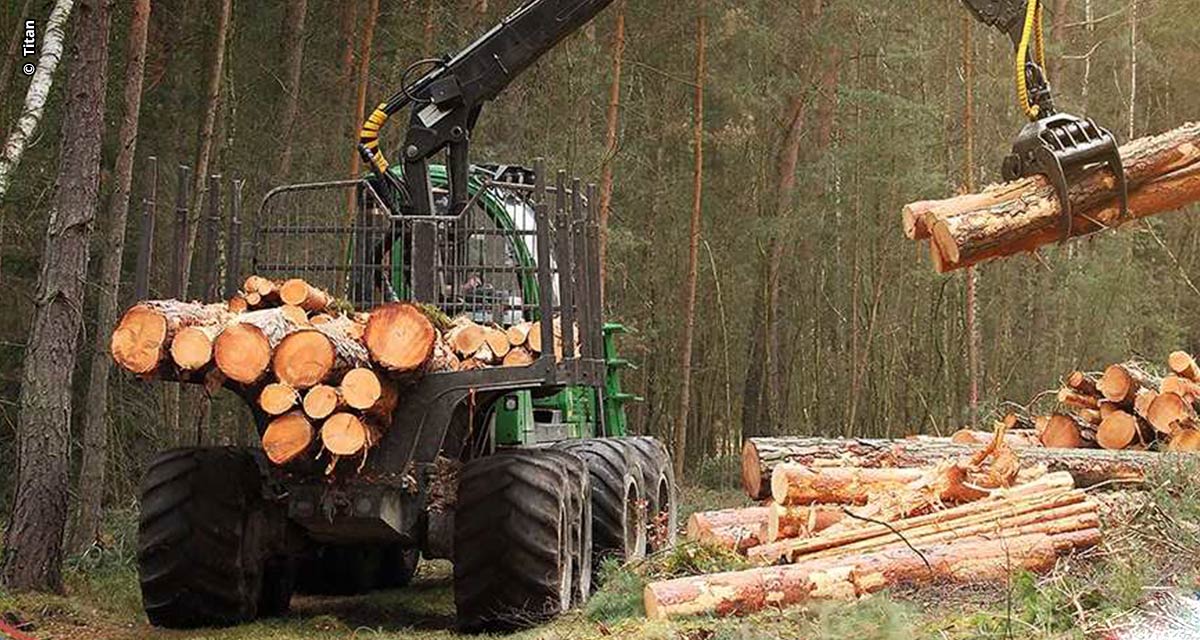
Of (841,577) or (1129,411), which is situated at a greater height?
(1129,411)

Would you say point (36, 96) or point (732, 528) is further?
point (36, 96)

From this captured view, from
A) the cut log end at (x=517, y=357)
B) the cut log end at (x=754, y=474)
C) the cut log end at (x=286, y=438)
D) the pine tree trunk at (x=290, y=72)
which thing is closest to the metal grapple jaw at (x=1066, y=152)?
the cut log end at (x=754, y=474)

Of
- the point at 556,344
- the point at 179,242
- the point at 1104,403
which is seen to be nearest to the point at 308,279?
the point at 179,242

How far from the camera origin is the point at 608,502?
9.88m

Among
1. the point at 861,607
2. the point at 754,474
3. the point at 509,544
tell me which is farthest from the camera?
the point at 754,474

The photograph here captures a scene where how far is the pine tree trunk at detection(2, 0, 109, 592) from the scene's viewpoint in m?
9.26

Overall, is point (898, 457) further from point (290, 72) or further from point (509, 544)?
point (290, 72)

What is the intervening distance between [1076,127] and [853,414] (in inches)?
517

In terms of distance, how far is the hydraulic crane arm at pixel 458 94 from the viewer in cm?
1023

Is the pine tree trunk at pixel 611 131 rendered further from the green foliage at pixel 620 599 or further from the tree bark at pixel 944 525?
the tree bark at pixel 944 525

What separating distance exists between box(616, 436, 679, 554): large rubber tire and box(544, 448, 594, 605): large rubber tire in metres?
1.35

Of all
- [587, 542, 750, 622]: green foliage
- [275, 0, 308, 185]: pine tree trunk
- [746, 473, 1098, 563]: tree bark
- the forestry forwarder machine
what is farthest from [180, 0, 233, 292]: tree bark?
[746, 473, 1098, 563]: tree bark

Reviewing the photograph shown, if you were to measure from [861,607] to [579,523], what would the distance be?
3.00 metres

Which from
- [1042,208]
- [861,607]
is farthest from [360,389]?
[1042,208]
